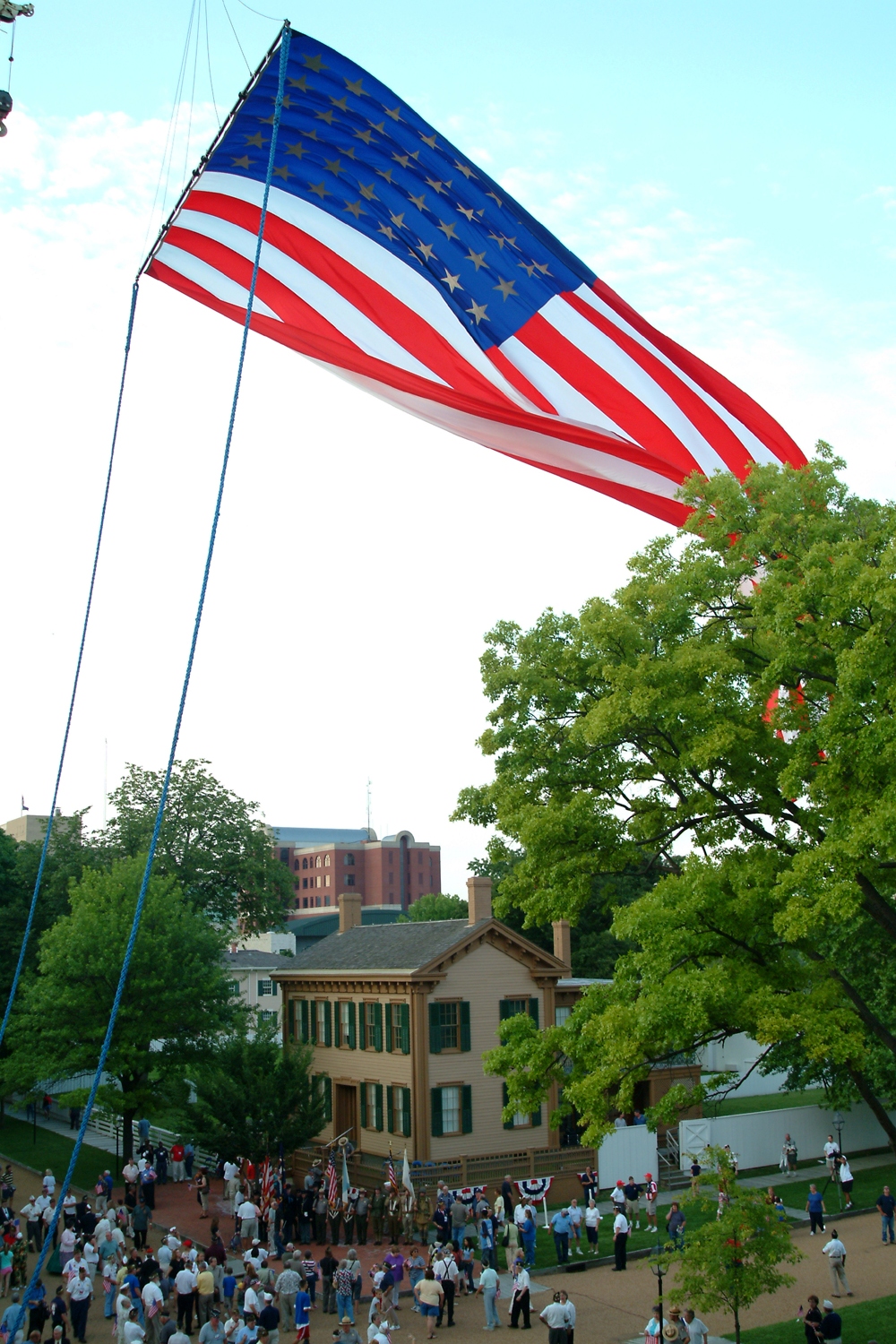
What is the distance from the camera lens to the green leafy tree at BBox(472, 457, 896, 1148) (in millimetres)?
14422

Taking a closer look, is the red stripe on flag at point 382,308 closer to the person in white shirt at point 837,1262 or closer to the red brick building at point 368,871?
the person in white shirt at point 837,1262

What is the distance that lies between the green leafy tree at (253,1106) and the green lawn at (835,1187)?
1290 centimetres

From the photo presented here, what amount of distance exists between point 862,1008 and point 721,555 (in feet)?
22.4

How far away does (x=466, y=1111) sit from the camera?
116 feet

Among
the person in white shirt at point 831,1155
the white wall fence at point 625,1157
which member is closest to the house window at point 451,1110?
the white wall fence at point 625,1157

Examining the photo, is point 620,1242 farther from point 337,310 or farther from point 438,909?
point 438,909

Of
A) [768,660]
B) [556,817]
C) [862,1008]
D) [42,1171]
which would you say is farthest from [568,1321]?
[42,1171]

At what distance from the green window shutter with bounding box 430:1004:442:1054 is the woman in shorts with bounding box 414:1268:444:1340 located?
1511 centimetres

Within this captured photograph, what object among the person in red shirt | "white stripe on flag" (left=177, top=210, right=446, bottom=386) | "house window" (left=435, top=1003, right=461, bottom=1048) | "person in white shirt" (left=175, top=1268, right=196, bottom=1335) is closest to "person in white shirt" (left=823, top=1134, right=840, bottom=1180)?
"house window" (left=435, top=1003, right=461, bottom=1048)

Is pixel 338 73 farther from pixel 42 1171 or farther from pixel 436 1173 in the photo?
pixel 42 1171

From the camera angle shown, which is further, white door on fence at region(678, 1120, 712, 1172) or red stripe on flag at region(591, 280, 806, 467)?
white door on fence at region(678, 1120, 712, 1172)

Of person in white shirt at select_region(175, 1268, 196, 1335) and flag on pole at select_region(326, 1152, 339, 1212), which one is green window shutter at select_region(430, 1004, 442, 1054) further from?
person in white shirt at select_region(175, 1268, 196, 1335)

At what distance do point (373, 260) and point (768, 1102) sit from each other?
43.0m

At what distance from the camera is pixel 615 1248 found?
24609mm
